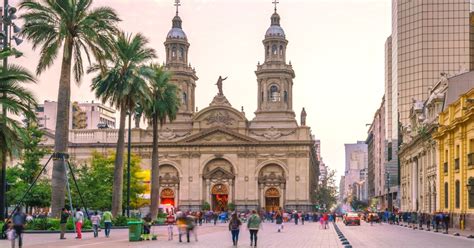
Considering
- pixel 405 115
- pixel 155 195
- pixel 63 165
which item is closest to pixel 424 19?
pixel 405 115

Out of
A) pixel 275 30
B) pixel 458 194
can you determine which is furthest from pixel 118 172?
pixel 275 30

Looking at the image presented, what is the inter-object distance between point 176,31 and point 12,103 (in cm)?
8792

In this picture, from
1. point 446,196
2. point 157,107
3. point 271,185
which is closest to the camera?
point 446,196

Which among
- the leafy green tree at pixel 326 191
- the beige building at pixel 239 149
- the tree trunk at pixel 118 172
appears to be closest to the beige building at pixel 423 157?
the beige building at pixel 239 149

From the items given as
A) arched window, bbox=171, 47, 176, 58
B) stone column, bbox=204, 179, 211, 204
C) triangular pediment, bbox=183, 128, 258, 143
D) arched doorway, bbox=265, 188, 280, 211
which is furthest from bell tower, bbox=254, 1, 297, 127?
arched window, bbox=171, 47, 176, 58

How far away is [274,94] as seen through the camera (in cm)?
12150

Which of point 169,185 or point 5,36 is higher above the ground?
point 5,36

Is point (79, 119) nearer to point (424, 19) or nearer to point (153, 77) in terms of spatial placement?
point (424, 19)

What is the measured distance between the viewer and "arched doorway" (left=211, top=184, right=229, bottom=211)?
11800 cm

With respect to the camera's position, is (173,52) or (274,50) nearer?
(274,50)

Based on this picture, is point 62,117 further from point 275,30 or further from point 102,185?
point 275,30

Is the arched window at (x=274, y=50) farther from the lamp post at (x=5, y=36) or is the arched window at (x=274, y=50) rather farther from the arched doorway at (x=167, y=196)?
the lamp post at (x=5, y=36)

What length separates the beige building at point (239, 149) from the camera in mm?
115750

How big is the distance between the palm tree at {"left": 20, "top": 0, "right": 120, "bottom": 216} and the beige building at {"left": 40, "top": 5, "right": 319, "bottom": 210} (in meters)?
74.1
